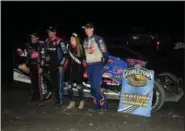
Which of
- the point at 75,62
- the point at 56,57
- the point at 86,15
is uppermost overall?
the point at 86,15

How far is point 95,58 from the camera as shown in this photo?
8945 mm

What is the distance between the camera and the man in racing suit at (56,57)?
935 cm

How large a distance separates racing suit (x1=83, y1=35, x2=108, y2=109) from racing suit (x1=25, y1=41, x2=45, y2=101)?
1.20m

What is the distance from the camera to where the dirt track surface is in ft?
25.7

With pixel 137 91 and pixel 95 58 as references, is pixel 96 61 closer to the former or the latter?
pixel 95 58

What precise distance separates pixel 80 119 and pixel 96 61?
1.25 m

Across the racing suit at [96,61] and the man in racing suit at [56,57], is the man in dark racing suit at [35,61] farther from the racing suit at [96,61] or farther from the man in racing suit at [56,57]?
the racing suit at [96,61]

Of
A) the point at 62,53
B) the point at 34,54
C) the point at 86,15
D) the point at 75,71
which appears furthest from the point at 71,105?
the point at 86,15

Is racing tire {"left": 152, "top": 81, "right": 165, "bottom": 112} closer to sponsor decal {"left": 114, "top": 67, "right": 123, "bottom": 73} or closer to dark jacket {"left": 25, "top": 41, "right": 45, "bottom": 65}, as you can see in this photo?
sponsor decal {"left": 114, "top": 67, "right": 123, "bottom": 73}

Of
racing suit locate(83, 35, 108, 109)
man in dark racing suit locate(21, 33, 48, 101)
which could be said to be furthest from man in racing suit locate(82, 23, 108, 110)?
man in dark racing suit locate(21, 33, 48, 101)

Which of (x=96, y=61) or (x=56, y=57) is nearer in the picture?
(x=96, y=61)

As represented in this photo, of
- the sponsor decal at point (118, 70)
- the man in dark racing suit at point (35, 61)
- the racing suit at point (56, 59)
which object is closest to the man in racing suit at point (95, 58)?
the sponsor decal at point (118, 70)

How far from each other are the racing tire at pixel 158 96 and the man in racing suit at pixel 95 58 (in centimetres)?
105

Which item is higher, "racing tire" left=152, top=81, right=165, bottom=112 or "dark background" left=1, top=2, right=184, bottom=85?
"dark background" left=1, top=2, right=184, bottom=85
